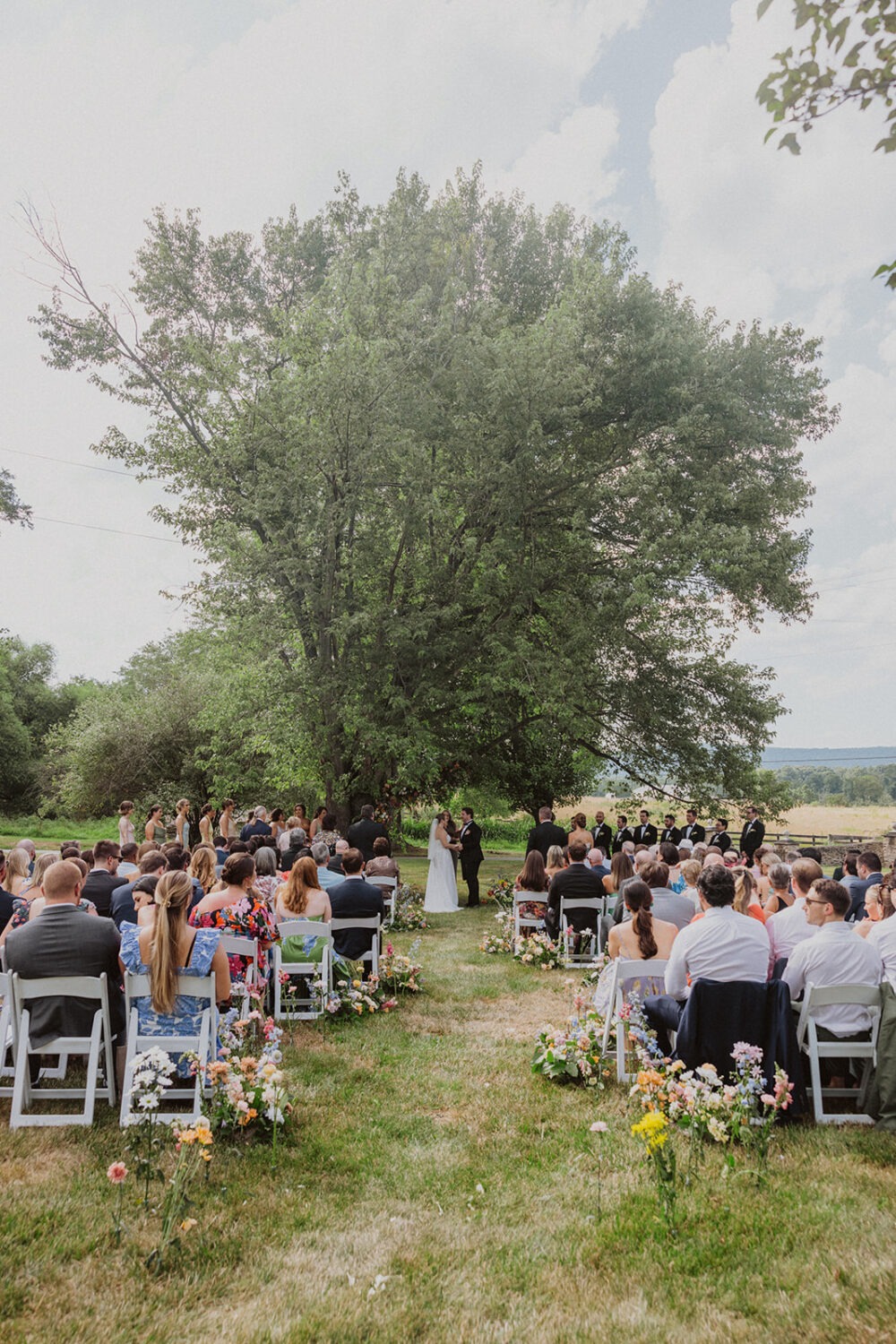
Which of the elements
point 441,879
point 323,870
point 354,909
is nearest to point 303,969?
point 354,909

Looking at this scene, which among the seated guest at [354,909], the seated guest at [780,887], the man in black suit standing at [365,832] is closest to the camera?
the seated guest at [780,887]

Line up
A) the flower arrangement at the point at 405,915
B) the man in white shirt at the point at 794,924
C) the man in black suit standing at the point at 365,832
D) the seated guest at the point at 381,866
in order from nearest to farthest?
the man in white shirt at the point at 794,924 < the seated guest at the point at 381,866 < the flower arrangement at the point at 405,915 < the man in black suit standing at the point at 365,832

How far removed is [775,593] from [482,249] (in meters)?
12.2

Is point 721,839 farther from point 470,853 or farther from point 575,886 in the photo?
point 575,886

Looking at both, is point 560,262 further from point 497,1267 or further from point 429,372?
point 497,1267

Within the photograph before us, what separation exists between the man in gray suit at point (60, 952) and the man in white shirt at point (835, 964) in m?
4.33

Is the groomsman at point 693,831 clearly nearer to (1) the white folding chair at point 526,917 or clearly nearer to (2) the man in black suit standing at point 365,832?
(2) the man in black suit standing at point 365,832

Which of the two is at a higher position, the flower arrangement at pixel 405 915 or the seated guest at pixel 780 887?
the seated guest at pixel 780 887

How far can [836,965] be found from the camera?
207 inches

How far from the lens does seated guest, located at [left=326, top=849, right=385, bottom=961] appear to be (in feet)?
26.7

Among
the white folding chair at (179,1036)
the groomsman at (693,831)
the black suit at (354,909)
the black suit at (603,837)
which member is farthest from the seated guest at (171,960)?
the groomsman at (693,831)

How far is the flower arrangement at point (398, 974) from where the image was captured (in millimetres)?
8266

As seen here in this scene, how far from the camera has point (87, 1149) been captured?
454cm


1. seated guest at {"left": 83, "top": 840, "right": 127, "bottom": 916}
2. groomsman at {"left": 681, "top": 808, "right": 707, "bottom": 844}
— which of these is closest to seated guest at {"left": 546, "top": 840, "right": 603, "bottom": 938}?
seated guest at {"left": 83, "top": 840, "right": 127, "bottom": 916}
